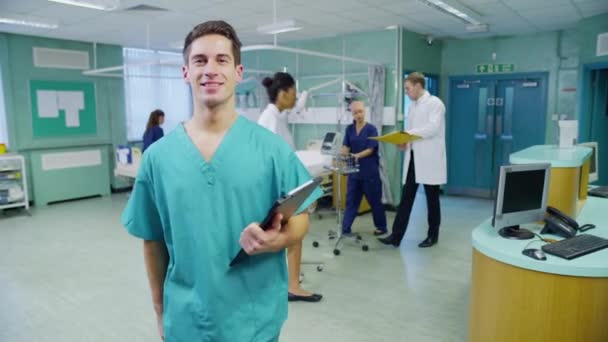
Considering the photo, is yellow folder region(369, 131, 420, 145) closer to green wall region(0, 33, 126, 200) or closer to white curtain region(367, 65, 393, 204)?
white curtain region(367, 65, 393, 204)

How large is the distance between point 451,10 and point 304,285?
366cm

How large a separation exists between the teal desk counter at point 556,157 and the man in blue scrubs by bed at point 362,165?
1.73m

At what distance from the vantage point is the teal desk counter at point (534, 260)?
1.90m

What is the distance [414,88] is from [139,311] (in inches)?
125

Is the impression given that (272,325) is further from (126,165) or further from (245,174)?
(126,165)

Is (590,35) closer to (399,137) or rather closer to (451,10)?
(451,10)

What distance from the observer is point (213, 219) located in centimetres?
117

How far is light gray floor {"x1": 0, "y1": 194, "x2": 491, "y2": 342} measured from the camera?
9.66ft

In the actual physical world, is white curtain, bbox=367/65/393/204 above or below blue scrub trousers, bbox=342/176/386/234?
→ above

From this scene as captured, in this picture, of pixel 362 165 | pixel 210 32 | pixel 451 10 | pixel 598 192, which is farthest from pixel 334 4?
pixel 210 32

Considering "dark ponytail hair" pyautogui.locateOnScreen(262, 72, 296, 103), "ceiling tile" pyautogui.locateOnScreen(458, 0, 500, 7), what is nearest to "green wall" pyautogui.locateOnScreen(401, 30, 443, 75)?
"ceiling tile" pyautogui.locateOnScreen(458, 0, 500, 7)

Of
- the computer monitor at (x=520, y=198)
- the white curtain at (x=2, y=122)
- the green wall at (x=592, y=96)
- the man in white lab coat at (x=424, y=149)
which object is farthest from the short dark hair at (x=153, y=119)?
the green wall at (x=592, y=96)

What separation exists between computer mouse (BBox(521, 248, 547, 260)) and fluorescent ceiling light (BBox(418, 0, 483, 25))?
339 cm

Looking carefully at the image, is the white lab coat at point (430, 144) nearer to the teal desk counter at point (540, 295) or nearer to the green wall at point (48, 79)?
the teal desk counter at point (540, 295)
